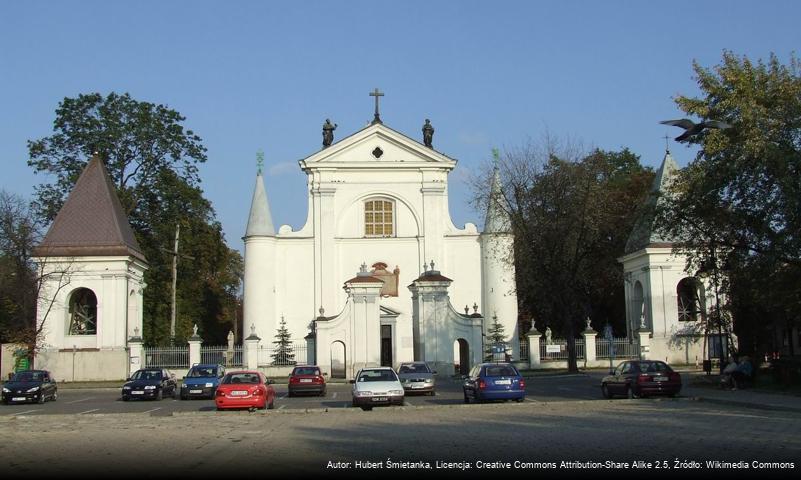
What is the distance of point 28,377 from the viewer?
34.3 meters

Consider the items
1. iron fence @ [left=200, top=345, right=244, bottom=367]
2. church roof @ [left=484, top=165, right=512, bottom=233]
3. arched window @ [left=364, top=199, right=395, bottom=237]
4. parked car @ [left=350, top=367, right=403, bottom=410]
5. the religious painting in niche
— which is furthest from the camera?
arched window @ [left=364, top=199, right=395, bottom=237]

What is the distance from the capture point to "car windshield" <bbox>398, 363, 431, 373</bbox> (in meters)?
34.2

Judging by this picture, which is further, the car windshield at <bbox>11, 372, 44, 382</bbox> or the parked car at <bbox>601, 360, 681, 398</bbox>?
the car windshield at <bbox>11, 372, 44, 382</bbox>

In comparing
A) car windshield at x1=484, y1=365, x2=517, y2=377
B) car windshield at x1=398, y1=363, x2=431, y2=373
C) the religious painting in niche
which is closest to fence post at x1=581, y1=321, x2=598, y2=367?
the religious painting in niche

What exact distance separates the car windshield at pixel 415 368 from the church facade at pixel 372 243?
17974mm

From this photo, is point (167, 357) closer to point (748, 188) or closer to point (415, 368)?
point (415, 368)

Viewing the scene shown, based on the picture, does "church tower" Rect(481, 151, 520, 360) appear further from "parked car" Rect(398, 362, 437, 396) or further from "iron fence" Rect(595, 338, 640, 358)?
"parked car" Rect(398, 362, 437, 396)

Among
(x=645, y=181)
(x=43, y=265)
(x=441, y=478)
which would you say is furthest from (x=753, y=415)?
(x=645, y=181)

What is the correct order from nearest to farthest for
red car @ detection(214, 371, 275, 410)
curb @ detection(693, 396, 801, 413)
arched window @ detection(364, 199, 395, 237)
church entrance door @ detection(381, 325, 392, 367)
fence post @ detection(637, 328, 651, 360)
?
curb @ detection(693, 396, 801, 413), red car @ detection(214, 371, 275, 410), fence post @ detection(637, 328, 651, 360), church entrance door @ detection(381, 325, 392, 367), arched window @ detection(364, 199, 395, 237)

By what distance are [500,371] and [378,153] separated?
31.1m

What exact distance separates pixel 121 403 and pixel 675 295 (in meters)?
30.5

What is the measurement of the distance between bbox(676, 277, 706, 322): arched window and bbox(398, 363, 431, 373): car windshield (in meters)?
20.2

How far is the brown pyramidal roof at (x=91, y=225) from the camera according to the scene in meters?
49.1

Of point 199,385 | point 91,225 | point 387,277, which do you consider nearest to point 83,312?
point 91,225
